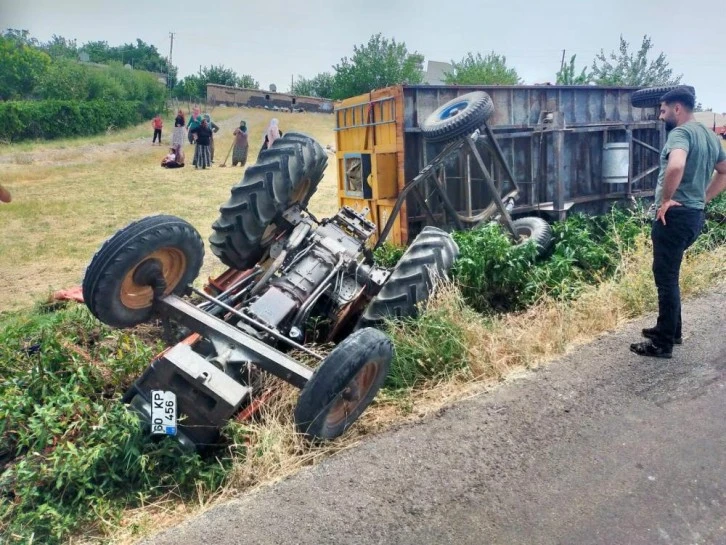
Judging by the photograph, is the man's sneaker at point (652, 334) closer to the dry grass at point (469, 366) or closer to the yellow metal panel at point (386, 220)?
the dry grass at point (469, 366)

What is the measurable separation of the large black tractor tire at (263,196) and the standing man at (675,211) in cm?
295

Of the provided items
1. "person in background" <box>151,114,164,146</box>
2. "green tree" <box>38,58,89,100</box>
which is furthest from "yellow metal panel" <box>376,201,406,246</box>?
"green tree" <box>38,58,89,100</box>

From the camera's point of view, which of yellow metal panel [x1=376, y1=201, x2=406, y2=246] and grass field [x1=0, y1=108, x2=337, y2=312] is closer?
yellow metal panel [x1=376, y1=201, x2=406, y2=246]

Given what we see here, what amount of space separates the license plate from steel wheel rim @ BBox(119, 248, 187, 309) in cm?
101

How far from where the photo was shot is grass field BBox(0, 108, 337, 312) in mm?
9625

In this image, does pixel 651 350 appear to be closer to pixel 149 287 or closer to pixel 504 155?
pixel 149 287

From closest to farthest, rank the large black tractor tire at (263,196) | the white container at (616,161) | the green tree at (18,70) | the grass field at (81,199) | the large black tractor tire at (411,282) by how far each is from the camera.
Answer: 1. the large black tractor tire at (411,282)
2. the large black tractor tire at (263,196)
3. the white container at (616,161)
4. the grass field at (81,199)
5. the green tree at (18,70)

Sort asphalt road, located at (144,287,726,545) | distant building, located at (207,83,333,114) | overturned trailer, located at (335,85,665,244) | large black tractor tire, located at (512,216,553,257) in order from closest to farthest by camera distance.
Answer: asphalt road, located at (144,287,726,545) → large black tractor tire, located at (512,216,553,257) → overturned trailer, located at (335,85,665,244) → distant building, located at (207,83,333,114)

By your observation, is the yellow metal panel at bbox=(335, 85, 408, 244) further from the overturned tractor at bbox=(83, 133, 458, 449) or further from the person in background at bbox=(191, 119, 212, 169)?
the person in background at bbox=(191, 119, 212, 169)

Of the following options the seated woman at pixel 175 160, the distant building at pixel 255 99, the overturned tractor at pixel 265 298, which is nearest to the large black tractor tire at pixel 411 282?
the overturned tractor at pixel 265 298

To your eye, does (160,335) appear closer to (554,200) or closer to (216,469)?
(216,469)

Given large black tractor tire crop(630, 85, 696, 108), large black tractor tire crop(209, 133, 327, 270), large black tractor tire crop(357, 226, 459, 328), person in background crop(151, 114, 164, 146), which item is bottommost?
large black tractor tire crop(357, 226, 459, 328)

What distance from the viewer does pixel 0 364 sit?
4.86m

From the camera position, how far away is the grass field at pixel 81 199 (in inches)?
379
